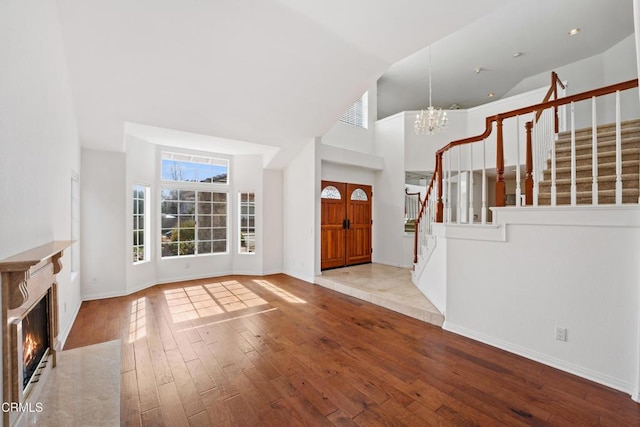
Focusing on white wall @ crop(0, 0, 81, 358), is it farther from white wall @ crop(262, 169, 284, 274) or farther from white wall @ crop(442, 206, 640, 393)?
white wall @ crop(442, 206, 640, 393)

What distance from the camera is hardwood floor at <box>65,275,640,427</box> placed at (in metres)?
1.85

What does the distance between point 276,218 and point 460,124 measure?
5.12 m

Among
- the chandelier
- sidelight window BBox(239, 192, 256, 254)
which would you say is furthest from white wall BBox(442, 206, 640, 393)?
sidelight window BBox(239, 192, 256, 254)

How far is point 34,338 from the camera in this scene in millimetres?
1883

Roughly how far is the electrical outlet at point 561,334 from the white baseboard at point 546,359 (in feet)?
0.68

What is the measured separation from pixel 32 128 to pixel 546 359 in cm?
478

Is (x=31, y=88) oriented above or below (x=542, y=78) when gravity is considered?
below

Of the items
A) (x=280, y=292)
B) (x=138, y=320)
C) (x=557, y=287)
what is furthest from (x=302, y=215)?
(x=557, y=287)

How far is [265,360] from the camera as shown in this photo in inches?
101

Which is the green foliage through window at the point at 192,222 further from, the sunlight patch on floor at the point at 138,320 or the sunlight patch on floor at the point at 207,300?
the sunlight patch on floor at the point at 138,320

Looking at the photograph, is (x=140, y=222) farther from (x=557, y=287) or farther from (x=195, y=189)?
(x=557, y=287)

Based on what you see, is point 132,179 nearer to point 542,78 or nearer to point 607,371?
point 607,371

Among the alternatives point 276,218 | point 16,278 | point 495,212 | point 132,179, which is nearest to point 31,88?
point 16,278

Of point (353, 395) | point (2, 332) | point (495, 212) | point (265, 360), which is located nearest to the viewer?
point (2, 332)
